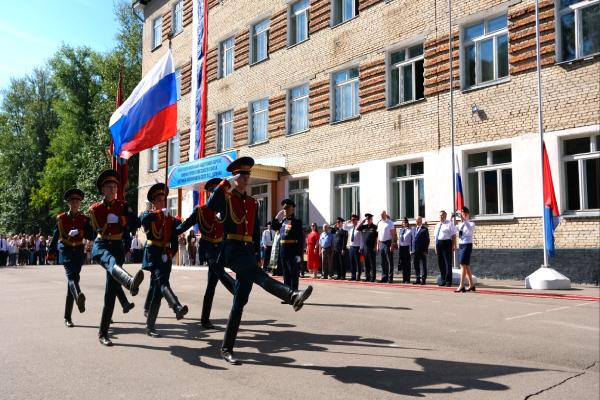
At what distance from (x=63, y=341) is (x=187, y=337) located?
60.8 inches

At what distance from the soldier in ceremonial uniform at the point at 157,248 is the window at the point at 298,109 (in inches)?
586

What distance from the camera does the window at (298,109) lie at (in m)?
22.7

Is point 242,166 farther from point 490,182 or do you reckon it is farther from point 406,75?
point 406,75

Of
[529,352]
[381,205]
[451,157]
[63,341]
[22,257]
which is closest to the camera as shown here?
[529,352]

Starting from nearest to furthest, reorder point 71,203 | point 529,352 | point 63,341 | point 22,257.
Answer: point 529,352, point 63,341, point 71,203, point 22,257

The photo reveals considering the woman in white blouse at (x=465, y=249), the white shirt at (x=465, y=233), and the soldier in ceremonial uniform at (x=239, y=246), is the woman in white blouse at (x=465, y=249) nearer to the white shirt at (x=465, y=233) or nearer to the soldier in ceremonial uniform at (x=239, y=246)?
the white shirt at (x=465, y=233)

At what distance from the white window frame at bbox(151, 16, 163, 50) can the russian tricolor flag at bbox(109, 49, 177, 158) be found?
22.3 meters

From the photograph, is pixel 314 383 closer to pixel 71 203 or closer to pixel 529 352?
pixel 529 352

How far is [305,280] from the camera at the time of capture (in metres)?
16.8

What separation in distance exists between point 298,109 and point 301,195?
3570 mm

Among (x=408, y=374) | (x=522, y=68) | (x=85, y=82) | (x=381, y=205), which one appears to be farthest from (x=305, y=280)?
(x=85, y=82)

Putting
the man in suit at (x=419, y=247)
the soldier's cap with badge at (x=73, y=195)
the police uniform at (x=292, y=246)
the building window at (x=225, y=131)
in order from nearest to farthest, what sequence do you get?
the soldier's cap with badge at (x=73, y=195)
the police uniform at (x=292, y=246)
the man in suit at (x=419, y=247)
the building window at (x=225, y=131)

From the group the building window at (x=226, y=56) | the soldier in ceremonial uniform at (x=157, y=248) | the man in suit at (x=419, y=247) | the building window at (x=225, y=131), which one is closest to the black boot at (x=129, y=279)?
the soldier in ceremonial uniform at (x=157, y=248)

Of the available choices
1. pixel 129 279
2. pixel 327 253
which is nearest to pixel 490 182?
pixel 327 253
